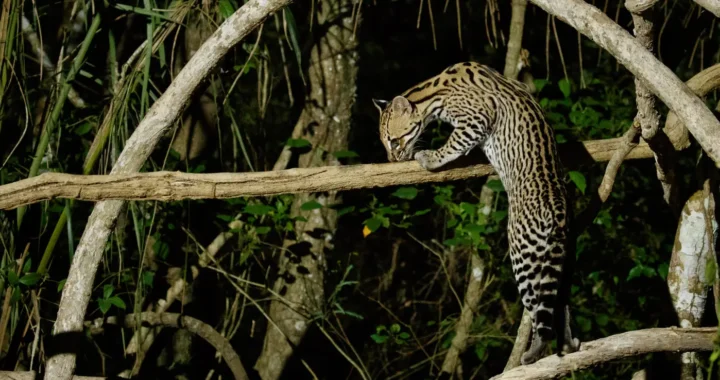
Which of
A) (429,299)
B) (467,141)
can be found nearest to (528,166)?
(467,141)

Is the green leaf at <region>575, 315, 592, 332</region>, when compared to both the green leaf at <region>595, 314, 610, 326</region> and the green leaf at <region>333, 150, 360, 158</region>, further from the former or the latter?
the green leaf at <region>333, 150, 360, 158</region>

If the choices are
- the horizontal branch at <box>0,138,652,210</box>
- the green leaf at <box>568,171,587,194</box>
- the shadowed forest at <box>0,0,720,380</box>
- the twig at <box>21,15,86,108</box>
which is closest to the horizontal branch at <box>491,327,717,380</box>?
the shadowed forest at <box>0,0,720,380</box>

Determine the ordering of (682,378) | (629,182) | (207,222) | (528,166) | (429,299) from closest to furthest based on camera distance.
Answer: (528,166) → (682,378) → (207,222) → (629,182) → (429,299)

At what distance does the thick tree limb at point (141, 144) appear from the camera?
4656mm

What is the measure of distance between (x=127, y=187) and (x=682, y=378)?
295cm

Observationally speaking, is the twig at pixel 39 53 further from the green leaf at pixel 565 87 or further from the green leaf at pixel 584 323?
the green leaf at pixel 584 323

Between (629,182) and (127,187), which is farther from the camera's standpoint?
(629,182)

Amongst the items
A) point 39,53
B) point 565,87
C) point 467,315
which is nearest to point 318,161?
point 565,87

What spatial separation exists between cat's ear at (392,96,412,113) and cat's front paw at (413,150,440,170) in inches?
20.6

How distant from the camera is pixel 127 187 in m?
4.03

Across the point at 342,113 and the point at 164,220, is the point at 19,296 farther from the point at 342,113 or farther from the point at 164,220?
the point at 342,113

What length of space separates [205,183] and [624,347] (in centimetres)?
186

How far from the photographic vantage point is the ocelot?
14.9 feet

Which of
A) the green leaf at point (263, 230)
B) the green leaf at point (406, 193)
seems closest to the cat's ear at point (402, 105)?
the green leaf at point (406, 193)
